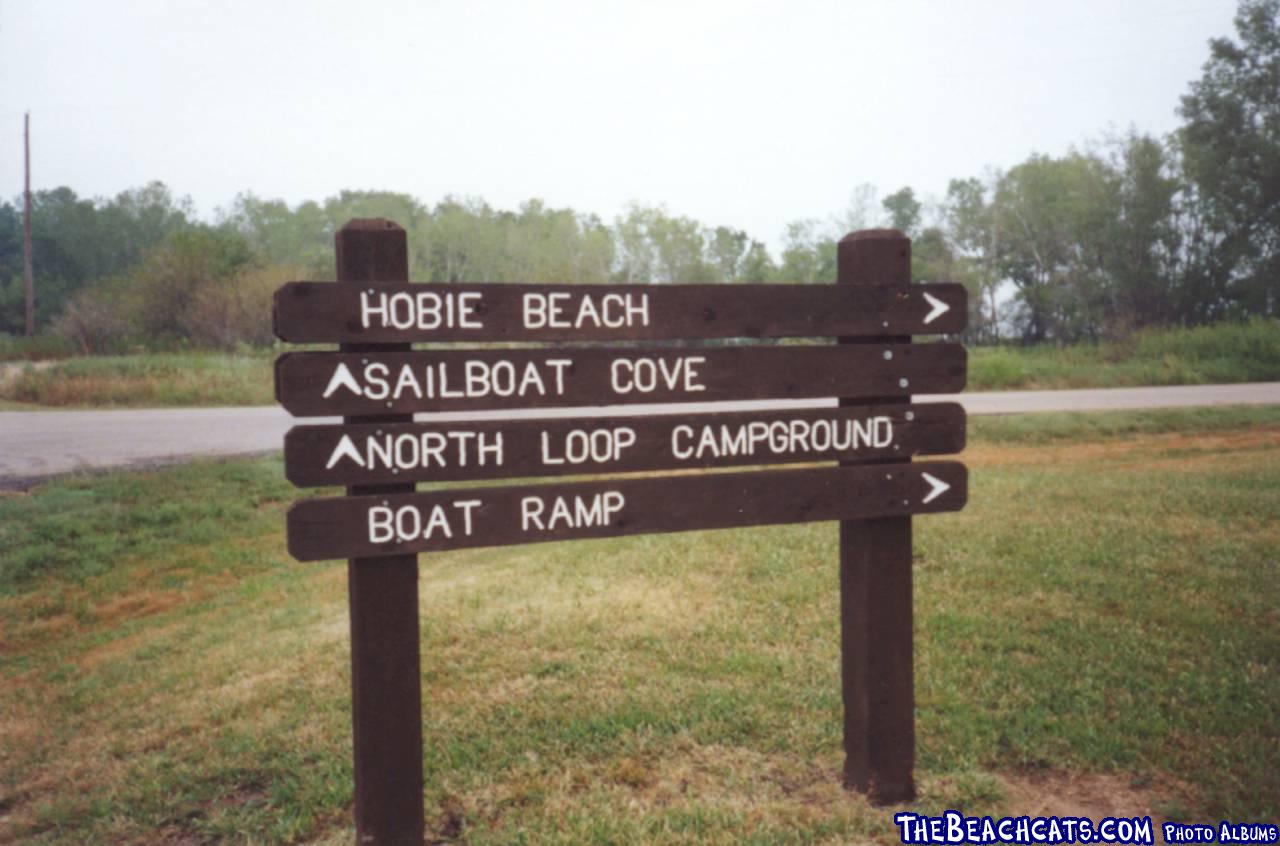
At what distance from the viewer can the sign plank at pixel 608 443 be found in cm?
294

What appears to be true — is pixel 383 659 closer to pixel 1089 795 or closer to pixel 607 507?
pixel 607 507

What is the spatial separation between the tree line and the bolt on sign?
50.1 ft

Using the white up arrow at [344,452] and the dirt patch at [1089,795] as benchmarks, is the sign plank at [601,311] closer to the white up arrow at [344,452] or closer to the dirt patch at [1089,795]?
the white up arrow at [344,452]

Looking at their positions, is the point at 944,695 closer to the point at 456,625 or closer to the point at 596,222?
the point at 456,625

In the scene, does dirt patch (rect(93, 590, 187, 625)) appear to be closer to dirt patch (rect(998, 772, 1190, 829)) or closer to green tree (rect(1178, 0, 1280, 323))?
dirt patch (rect(998, 772, 1190, 829))

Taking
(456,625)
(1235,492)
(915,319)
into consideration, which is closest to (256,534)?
(456,625)

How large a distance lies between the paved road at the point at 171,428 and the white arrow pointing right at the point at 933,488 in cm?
407

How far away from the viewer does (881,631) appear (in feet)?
11.9

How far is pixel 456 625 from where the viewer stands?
19.0ft

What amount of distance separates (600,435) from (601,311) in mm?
401

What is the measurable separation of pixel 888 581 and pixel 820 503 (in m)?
0.42

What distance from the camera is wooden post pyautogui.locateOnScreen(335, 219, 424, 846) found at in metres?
2.99

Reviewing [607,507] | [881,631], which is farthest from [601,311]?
[881,631]

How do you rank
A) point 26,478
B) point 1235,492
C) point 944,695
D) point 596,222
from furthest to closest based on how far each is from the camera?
point 596,222 → point 26,478 → point 1235,492 → point 944,695
